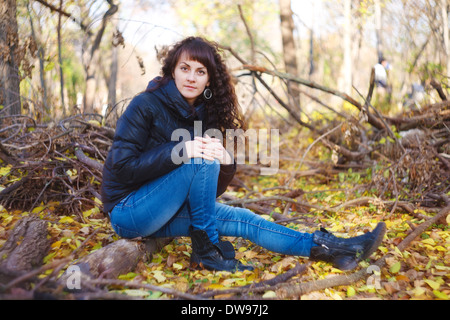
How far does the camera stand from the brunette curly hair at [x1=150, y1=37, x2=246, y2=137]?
2.13 m

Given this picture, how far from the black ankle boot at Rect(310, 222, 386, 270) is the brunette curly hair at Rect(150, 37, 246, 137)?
3.07 feet

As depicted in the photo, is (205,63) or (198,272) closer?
(198,272)

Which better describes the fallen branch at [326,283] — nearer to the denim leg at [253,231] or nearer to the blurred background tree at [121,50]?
the denim leg at [253,231]

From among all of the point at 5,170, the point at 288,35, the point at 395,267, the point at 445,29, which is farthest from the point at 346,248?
the point at 288,35

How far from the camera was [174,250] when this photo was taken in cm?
234

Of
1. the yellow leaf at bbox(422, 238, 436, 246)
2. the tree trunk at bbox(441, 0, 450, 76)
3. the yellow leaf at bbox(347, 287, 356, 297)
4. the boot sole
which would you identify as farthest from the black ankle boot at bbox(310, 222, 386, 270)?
the tree trunk at bbox(441, 0, 450, 76)

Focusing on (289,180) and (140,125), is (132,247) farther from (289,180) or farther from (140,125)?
(289,180)

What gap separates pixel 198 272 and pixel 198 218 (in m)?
0.30

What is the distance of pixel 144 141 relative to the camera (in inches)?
77.6

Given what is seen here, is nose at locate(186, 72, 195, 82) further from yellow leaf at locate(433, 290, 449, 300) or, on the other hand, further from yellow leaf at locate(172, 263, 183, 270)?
yellow leaf at locate(433, 290, 449, 300)

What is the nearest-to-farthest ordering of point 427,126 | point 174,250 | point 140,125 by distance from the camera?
point 140,125 → point 174,250 → point 427,126

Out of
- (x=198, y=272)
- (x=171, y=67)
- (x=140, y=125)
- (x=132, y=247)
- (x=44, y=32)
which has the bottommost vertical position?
(x=198, y=272)

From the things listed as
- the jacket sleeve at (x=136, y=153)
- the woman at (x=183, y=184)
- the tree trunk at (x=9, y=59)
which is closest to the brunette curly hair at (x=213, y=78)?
the woman at (x=183, y=184)
